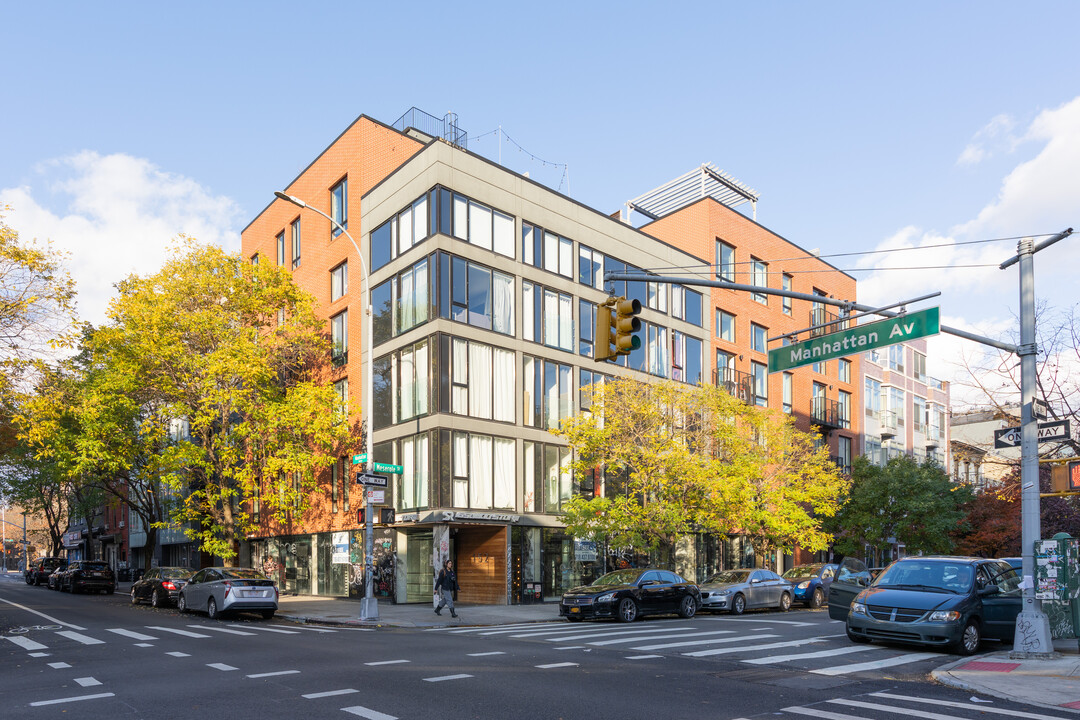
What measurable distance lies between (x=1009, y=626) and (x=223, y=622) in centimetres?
1854

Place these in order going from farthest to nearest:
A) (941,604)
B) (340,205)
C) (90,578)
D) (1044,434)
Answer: (90,578), (340,205), (1044,434), (941,604)

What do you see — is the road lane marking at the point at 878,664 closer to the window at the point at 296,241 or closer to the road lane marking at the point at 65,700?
the road lane marking at the point at 65,700

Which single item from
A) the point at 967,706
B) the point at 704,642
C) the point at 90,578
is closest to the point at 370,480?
the point at 704,642

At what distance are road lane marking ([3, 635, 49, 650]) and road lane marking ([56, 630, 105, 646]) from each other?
0.74 meters

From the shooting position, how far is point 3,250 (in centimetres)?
2117

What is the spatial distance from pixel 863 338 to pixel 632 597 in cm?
1106

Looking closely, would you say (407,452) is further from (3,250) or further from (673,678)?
(673,678)

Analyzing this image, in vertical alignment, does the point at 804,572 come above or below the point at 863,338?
below

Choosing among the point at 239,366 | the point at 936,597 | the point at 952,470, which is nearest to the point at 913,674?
the point at 936,597

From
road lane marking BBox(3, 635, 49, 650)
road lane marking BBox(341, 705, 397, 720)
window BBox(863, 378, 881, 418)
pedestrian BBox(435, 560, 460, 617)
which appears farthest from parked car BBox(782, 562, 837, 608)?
window BBox(863, 378, 881, 418)

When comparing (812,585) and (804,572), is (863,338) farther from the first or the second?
(804,572)

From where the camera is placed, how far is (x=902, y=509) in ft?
139

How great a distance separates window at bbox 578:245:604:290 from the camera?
3623 cm

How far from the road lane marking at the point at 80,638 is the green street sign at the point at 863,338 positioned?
45.6ft
